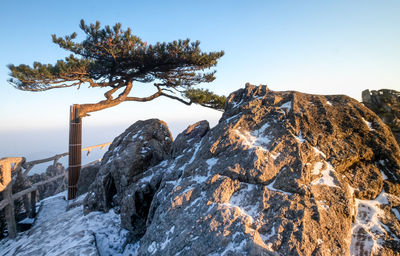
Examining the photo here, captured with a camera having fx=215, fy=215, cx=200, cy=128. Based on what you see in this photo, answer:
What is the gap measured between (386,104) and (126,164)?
38.1 ft

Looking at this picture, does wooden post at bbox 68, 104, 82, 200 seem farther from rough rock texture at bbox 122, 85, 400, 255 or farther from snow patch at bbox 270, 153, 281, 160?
snow patch at bbox 270, 153, 281, 160

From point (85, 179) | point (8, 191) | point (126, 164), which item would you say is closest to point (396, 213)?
point (126, 164)

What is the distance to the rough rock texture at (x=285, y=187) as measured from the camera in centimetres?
278

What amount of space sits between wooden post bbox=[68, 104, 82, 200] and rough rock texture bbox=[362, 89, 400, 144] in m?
13.2

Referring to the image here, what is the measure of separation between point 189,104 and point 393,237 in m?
9.02

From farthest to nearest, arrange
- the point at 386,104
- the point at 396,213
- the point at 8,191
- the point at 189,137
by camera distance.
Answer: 1. the point at 386,104
2. the point at 8,191
3. the point at 189,137
4. the point at 396,213

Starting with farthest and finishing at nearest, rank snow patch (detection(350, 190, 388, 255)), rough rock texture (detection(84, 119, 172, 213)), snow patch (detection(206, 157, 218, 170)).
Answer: rough rock texture (detection(84, 119, 172, 213))
snow patch (detection(206, 157, 218, 170))
snow patch (detection(350, 190, 388, 255))

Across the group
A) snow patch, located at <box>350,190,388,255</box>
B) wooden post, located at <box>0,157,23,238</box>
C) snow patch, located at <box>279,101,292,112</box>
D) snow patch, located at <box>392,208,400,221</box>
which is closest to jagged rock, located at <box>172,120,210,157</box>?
snow patch, located at <box>279,101,292,112</box>

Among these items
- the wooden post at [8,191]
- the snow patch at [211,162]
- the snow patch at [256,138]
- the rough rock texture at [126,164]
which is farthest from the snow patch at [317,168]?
the wooden post at [8,191]

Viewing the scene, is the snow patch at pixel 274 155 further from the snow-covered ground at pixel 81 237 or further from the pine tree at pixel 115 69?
the pine tree at pixel 115 69

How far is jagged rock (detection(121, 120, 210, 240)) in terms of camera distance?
4887mm

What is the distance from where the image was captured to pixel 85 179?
955 centimetres

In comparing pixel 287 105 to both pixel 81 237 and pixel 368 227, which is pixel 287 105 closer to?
pixel 368 227

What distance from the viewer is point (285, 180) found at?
3.29 metres
